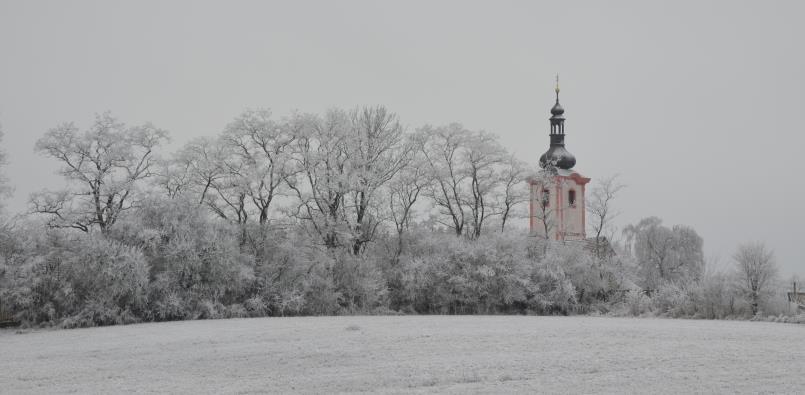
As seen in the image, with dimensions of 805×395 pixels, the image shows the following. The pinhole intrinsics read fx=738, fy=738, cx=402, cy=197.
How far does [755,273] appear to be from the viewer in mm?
Result: 33281

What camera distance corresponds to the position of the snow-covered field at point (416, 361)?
547 inches

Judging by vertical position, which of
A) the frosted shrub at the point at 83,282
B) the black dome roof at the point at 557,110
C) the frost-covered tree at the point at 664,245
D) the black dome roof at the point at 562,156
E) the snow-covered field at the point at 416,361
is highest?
the black dome roof at the point at 557,110

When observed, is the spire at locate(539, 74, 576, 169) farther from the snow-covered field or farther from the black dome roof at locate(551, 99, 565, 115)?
the snow-covered field

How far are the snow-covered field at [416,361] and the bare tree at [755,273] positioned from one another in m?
8.91

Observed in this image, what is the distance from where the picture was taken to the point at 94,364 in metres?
18.0

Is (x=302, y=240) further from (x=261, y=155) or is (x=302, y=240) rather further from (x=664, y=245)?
(x=664, y=245)

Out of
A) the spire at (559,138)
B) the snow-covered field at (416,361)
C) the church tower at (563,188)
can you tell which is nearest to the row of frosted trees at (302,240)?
the snow-covered field at (416,361)

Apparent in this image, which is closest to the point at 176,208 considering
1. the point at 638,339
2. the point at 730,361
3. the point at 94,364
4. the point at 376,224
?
the point at 376,224

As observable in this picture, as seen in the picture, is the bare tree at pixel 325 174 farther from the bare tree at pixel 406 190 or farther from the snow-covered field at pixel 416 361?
the snow-covered field at pixel 416 361

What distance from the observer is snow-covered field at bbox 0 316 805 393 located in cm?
→ 1391

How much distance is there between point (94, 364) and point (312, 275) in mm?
21106

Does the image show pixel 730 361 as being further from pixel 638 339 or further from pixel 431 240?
pixel 431 240

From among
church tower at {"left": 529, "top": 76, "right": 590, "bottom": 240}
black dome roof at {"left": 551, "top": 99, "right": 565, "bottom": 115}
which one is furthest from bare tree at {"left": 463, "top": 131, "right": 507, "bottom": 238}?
black dome roof at {"left": 551, "top": 99, "right": 565, "bottom": 115}

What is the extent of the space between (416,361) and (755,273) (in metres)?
22.6
